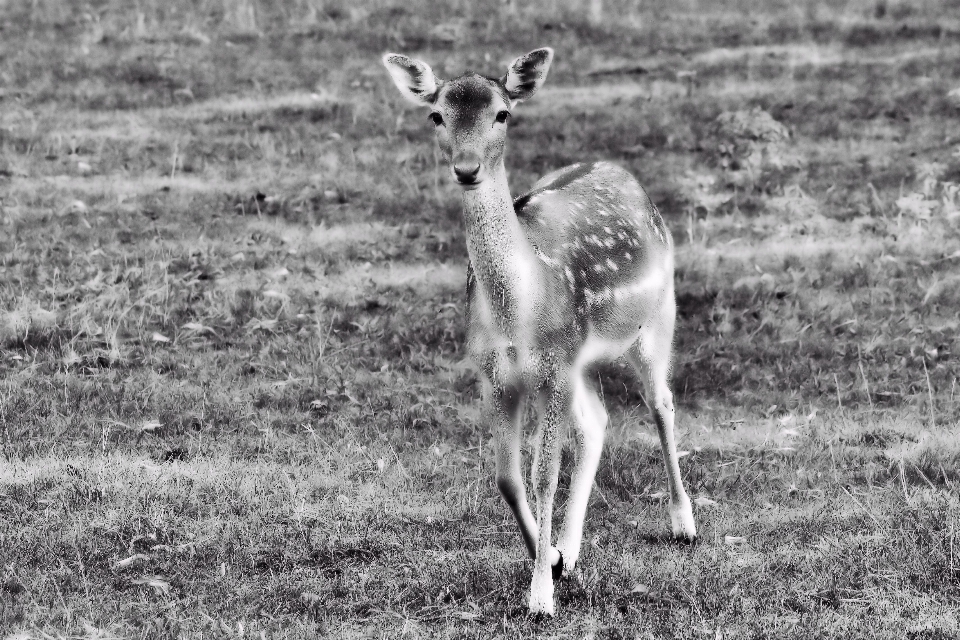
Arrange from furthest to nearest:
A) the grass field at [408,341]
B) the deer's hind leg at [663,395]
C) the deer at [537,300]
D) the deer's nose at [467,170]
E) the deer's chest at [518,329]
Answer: the deer's hind leg at [663,395], the grass field at [408,341], the deer's chest at [518,329], the deer at [537,300], the deer's nose at [467,170]

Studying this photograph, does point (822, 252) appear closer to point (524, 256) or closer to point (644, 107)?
point (644, 107)

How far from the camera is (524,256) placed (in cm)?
536

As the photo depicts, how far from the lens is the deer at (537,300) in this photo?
516cm

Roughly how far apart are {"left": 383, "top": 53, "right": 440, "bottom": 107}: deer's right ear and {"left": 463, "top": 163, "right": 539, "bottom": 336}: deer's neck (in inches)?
20.8

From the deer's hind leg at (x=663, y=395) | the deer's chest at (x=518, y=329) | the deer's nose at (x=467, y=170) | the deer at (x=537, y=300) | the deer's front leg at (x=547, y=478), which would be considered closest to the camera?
the deer's nose at (x=467, y=170)

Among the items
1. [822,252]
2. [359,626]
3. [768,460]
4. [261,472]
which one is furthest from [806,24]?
[359,626]

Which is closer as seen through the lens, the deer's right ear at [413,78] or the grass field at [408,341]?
the deer's right ear at [413,78]

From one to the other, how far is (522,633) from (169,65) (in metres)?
12.4

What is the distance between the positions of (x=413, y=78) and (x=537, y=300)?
1189 mm

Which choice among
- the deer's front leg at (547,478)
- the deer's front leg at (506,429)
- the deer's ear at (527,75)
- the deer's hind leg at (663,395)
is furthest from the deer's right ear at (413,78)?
the deer's hind leg at (663,395)

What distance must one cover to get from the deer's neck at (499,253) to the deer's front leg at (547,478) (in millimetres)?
407

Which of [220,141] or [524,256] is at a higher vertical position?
A: [524,256]

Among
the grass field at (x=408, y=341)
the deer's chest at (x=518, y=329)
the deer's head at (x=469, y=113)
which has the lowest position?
the grass field at (x=408, y=341)

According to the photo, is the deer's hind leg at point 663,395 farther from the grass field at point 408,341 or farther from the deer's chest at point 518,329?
the deer's chest at point 518,329
